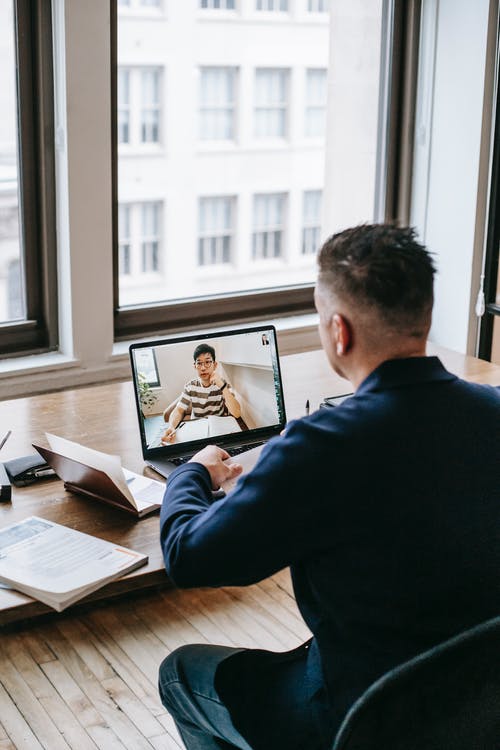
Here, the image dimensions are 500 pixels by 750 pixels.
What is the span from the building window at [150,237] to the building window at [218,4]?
0.74 m

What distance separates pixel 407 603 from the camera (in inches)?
48.9

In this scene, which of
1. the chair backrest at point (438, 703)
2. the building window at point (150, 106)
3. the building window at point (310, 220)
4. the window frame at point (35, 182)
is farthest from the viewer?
the building window at point (310, 220)

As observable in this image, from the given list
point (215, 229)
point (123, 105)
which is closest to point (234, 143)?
point (215, 229)

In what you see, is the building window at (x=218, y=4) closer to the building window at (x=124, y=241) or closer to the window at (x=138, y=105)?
the window at (x=138, y=105)

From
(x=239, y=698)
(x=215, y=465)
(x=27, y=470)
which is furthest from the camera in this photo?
(x=27, y=470)

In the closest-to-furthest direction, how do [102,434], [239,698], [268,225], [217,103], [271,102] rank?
[239,698], [102,434], [217,103], [271,102], [268,225]

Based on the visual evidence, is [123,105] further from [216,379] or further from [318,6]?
[216,379]

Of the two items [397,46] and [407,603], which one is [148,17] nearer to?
[397,46]

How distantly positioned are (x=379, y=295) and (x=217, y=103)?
8.41 feet

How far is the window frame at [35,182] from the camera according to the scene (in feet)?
10.6

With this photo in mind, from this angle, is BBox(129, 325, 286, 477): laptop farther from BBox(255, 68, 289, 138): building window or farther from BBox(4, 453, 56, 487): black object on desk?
BBox(255, 68, 289, 138): building window

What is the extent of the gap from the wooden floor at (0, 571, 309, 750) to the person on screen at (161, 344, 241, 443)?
76cm

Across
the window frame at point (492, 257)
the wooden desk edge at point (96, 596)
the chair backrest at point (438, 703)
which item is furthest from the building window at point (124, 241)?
the chair backrest at point (438, 703)

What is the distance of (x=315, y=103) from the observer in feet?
13.0
